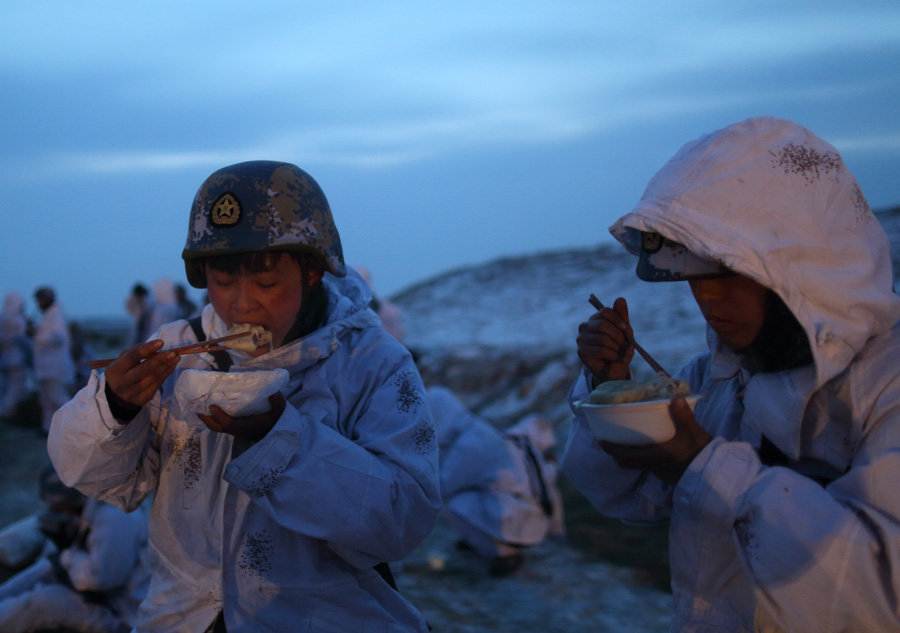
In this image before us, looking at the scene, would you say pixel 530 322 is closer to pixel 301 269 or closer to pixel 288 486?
pixel 301 269

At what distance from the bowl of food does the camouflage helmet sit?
0.84 metres

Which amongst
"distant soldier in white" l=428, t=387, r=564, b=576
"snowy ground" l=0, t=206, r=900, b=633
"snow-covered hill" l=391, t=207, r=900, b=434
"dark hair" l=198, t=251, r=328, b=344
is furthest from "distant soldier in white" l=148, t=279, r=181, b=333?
"dark hair" l=198, t=251, r=328, b=344

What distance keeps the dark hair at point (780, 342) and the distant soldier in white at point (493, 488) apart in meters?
3.77

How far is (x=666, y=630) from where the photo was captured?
4.20 meters

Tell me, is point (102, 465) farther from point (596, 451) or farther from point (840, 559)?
point (840, 559)

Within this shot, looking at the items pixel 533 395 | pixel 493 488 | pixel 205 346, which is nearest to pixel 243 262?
pixel 205 346

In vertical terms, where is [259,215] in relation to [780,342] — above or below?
above

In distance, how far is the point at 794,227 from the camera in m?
1.52

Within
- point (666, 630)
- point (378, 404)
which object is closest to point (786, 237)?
point (378, 404)

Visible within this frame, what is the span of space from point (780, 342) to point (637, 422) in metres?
0.43

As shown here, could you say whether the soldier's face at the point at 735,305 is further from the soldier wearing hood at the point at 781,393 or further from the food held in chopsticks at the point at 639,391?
the food held in chopsticks at the point at 639,391

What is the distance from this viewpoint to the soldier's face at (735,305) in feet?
5.40

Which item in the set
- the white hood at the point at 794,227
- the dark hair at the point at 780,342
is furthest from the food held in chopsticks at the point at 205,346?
the dark hair at the point at 780,342

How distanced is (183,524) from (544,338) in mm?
9598
